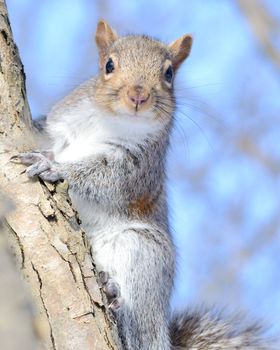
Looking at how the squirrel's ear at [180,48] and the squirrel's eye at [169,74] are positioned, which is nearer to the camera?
the squirrel's eye at [169,74]

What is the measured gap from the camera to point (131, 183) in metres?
3.27

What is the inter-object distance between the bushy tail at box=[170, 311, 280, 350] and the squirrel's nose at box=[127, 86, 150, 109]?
127 centimetres

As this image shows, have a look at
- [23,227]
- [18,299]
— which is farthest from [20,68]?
[18,299]

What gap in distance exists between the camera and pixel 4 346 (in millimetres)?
721

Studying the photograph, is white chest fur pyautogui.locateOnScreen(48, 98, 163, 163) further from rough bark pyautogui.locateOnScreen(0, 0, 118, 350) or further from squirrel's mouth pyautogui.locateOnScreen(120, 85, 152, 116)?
rough bark pyautogui.locateOnScreen(0, 0, 118, 350)

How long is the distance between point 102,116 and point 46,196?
1.22 meters

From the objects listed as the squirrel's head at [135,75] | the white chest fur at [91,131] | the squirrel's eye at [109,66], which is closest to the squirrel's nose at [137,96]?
the squirrel's head at [135,75]

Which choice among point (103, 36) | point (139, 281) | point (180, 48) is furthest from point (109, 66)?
point (139, 281)

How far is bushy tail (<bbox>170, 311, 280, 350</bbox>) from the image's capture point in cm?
341

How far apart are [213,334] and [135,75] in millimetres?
1443

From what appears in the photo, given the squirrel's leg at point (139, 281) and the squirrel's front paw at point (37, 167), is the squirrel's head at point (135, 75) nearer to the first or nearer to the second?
the squirrel's leg at point (139, 281)

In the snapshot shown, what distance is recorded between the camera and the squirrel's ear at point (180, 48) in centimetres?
374

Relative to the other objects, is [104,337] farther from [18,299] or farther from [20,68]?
[18,299]

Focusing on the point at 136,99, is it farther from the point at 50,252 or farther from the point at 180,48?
the point at 50,252
